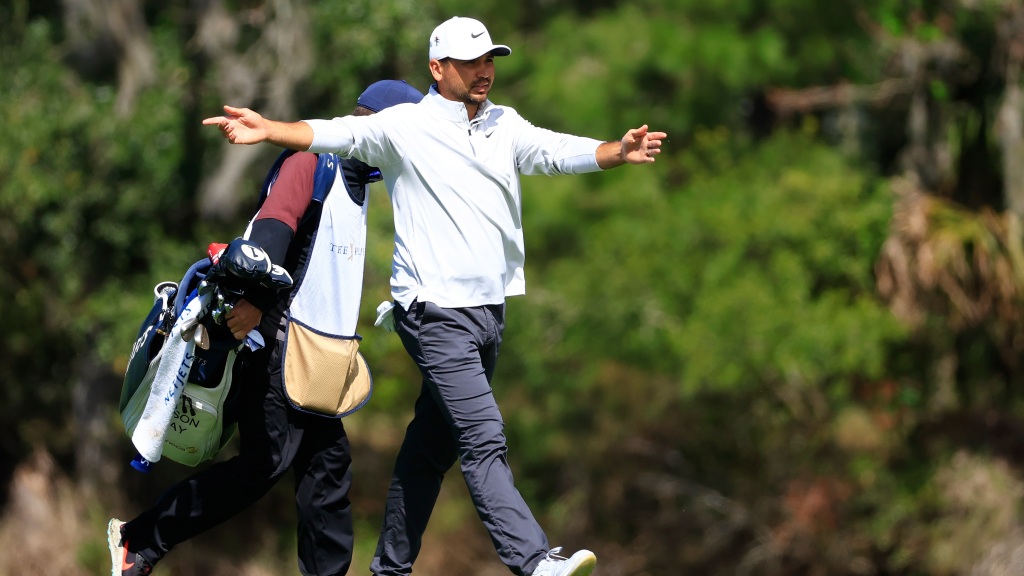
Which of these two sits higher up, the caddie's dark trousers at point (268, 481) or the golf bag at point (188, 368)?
the golf bag at point (188, 368)

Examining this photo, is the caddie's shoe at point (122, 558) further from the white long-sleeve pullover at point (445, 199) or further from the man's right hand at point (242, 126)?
the man's right hand at point (242, 126)

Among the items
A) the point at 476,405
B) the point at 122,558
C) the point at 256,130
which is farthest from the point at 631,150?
the point at 122,558

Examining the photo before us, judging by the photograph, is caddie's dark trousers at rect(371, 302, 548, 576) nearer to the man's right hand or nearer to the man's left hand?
the man's left hand

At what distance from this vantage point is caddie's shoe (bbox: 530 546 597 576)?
157 inches

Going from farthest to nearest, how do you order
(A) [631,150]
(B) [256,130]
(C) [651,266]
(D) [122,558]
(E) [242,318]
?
(C) [651,266] → (D) [122,558] → (A) [631,150] → (E) [242,318] → (B) [256,130]

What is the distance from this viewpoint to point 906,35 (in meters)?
12.2

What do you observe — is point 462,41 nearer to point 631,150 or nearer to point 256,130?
point 631,150

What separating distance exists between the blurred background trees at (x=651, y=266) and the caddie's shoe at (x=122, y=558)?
591 cm

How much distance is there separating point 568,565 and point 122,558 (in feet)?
4.78

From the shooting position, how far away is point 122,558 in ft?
14.7

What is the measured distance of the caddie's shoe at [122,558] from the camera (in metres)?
4.46

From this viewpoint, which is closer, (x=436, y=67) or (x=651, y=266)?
(x=436, y=67)

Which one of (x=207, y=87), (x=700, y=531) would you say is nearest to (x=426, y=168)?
(x=207, y=87)

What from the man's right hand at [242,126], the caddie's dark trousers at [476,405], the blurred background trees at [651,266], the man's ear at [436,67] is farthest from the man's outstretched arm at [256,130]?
the blurred background trees at [651,266]
